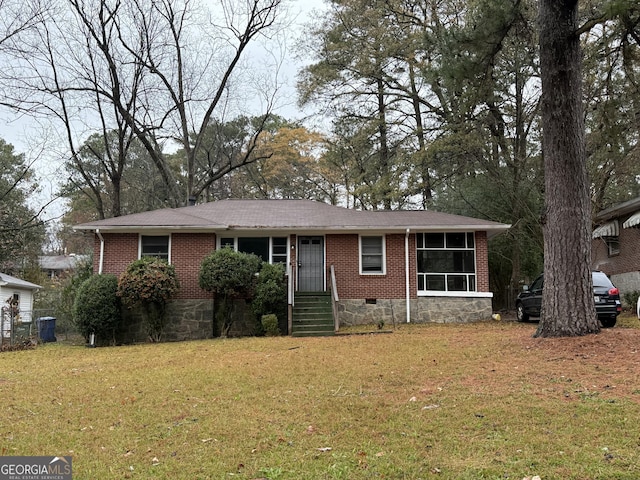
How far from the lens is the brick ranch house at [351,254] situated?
14.9 meters

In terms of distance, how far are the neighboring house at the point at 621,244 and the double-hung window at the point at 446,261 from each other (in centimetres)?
442

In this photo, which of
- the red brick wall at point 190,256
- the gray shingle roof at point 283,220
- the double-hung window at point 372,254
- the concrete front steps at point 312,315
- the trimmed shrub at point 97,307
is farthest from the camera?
the double-hung window at point 372,254

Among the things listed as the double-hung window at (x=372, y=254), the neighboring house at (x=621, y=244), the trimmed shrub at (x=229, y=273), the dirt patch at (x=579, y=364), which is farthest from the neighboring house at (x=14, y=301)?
the neighboring house at (x=621, y=244)

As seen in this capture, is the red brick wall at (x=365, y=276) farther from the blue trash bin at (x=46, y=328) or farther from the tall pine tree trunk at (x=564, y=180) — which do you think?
the blue trash bin at (x=46, y=328)

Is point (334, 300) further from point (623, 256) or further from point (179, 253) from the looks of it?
point (623, 256)

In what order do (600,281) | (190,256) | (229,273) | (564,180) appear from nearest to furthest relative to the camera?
(564,180) → (600,281) → (229,273) → (190,256)

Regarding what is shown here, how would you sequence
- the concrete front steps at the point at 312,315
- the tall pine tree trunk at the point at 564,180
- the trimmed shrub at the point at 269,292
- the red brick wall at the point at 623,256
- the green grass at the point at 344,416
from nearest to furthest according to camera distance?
the green grass at the point at 344,416 < the tall pine tree trunk at the point at 564,180 < the concrete front steps at the point at 312,315 < the trimmed shrub at the point at 269,292 < the red brick wall at the point at 623,256

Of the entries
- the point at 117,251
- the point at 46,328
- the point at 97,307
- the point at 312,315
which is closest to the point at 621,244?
the point at 312,315

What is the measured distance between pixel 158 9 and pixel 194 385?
20.6m

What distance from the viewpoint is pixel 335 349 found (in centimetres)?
996

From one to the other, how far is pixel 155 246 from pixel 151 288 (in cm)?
218

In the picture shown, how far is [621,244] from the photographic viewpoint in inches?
723

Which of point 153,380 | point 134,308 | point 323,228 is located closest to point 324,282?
point 323,228

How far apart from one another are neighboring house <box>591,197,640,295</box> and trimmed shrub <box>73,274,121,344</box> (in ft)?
49.8
